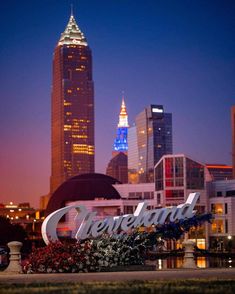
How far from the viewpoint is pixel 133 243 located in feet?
186

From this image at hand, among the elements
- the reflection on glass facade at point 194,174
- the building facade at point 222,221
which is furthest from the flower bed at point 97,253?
the reflection on glass facade at point 194,174

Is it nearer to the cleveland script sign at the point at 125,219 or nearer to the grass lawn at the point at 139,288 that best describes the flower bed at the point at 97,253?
the cleveland script sign at the point at 125,219

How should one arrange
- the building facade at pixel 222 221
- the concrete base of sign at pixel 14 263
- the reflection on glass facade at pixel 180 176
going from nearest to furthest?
1. the concrete base of sign at pixel 14 263
2. the building facade at pixel 222 221
3. the reflection on glass facade at pixel 180 176

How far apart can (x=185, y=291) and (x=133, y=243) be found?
2839 cm

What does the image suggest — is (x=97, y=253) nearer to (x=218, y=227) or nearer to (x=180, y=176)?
(x=180, y=176)

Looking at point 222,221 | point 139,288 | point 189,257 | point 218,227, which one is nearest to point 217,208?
point 222,221

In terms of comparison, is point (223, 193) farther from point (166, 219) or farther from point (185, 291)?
point (185, 291)

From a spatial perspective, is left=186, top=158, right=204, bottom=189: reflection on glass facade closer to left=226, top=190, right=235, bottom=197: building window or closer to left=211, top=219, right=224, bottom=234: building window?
left=211, top=219, right=224, bottom=234: building window

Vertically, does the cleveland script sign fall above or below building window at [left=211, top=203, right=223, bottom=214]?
below

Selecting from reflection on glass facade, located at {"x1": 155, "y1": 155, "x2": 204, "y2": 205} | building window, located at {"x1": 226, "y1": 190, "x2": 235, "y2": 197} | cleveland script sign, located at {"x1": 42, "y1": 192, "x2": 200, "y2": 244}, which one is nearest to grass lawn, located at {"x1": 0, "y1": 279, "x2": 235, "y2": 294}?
cleveland script sign, located at {"x1": 42, "y1": 192, "x2": 200, "y2": 244}

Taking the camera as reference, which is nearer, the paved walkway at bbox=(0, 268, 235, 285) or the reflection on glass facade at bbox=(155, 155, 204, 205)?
the paved walkway at bbox=(0, 268, 235, 285)

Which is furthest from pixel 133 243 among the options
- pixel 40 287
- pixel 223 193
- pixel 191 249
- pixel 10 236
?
pixel 223 193

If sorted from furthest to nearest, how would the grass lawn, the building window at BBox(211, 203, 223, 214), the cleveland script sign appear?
the building window at BBox(211, 203, 223, 214)
the cleveland script sign
the grass lawn

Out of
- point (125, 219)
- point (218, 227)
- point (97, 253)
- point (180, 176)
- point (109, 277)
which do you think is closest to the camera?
point (109, 277)
